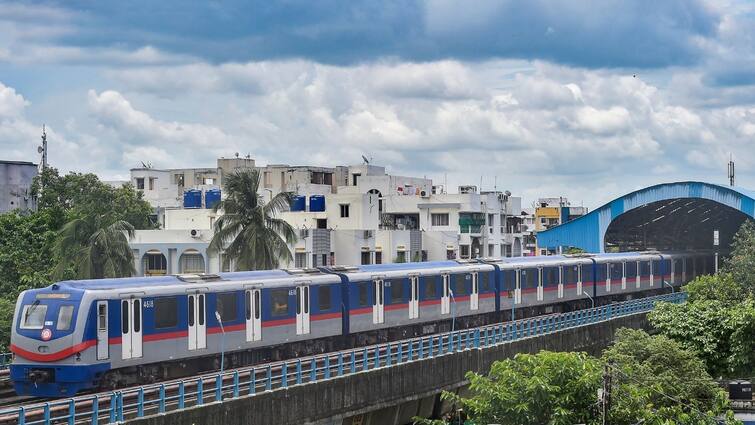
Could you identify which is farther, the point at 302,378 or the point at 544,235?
the point at 544,235

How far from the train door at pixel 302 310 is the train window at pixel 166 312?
4.85m

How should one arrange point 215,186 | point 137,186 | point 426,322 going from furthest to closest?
point 137,186 < point 215,186 < point 426,322

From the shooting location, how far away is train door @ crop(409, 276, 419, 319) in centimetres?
3375

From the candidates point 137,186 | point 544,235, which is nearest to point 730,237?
point 544,235

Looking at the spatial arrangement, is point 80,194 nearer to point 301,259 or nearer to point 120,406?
point 301,259

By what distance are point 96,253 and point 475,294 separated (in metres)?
15.0

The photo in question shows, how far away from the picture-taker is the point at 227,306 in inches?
1022

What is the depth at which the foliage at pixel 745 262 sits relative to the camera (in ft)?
143

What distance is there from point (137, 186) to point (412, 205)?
27993 millimetres

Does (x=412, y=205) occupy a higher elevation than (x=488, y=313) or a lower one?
higher

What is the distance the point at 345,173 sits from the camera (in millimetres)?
84250

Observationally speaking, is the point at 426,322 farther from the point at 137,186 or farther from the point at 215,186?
the point at 137,186

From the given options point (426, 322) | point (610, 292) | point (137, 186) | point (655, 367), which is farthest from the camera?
point (137, 186)

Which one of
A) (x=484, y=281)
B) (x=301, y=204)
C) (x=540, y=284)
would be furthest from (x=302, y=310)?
(x=301, y=204)
